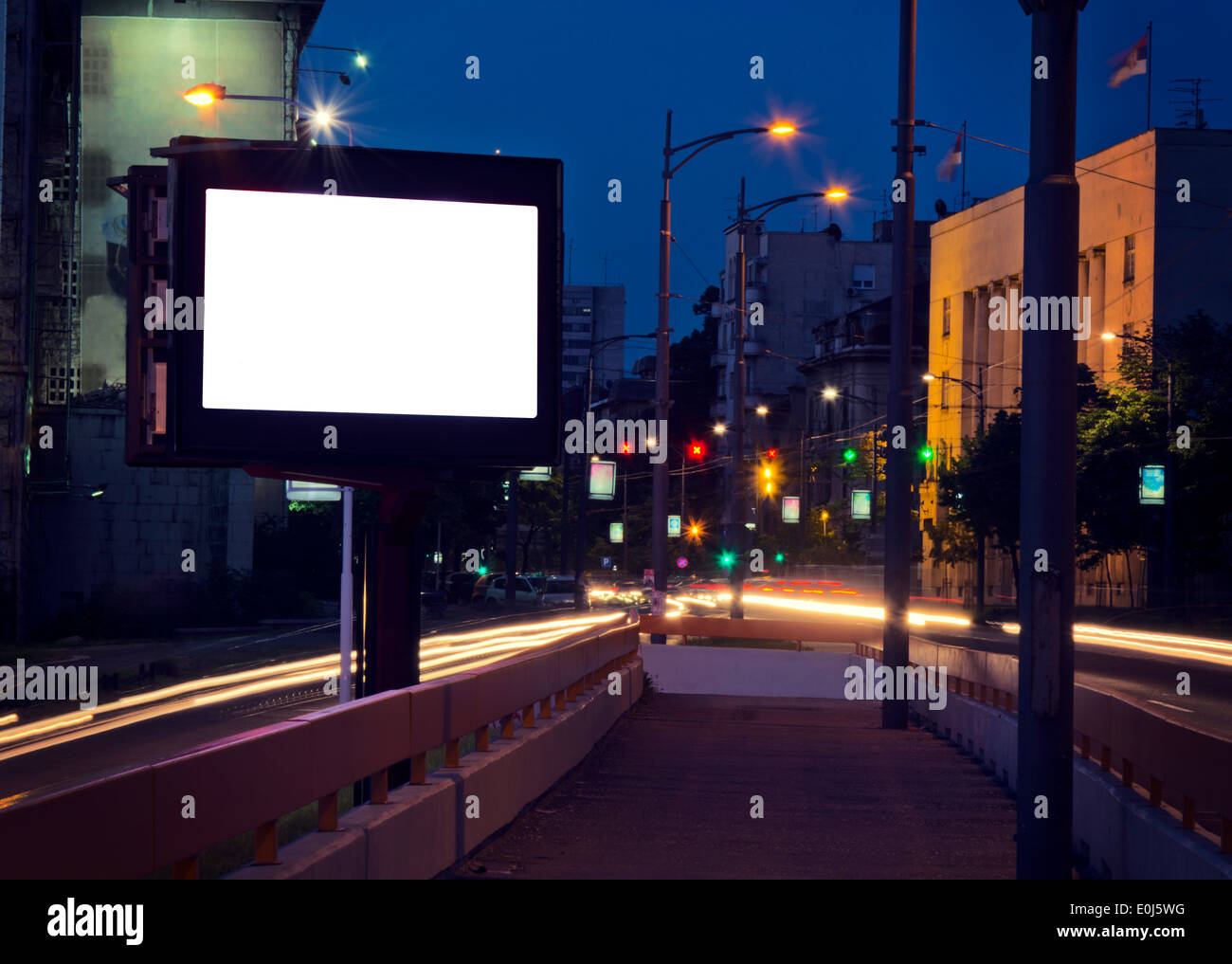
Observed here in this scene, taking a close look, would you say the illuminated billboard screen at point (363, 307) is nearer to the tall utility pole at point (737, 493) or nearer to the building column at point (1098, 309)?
the tall utility pole at point (737, 493)

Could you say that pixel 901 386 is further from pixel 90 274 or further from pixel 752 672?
pixel 90 274

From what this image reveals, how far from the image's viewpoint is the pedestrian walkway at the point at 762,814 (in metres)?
10.6

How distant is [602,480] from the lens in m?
53.1

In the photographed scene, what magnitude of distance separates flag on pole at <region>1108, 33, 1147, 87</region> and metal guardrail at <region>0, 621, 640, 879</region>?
1692 inches

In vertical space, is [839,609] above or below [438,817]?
below

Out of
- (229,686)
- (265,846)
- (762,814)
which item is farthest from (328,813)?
(229,686)

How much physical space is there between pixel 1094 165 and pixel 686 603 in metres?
27.8

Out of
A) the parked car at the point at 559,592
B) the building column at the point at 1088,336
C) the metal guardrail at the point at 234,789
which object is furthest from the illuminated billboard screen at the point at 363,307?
the parked car at the point at 559,592

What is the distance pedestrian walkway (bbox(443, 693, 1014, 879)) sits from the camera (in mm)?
10578

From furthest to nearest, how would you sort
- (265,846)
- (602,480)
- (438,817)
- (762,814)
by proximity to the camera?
(602,480) < (762,814) < (438,817) < (265,846)

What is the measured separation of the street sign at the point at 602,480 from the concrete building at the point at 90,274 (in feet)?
37.5

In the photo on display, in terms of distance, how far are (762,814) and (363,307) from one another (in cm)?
577
